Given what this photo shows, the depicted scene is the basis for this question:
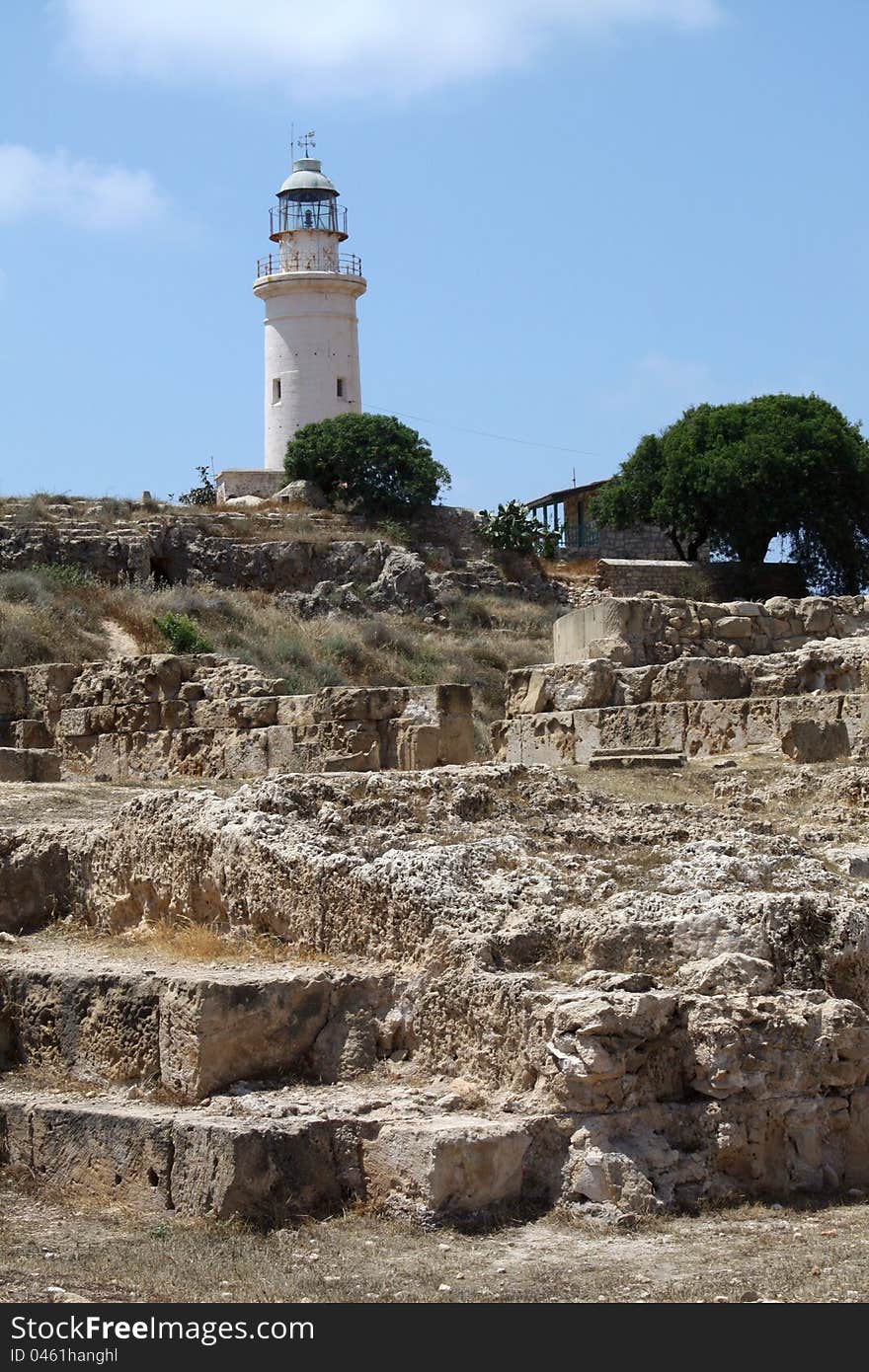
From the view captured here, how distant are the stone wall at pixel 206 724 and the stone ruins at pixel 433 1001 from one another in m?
5.88

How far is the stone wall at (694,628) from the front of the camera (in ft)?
58.9

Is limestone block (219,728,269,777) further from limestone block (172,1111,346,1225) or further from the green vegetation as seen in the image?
the green vegetation

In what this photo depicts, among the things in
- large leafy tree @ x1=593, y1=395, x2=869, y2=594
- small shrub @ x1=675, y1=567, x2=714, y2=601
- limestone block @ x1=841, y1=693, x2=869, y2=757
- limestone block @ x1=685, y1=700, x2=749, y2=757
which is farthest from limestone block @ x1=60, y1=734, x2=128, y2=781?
large leafy tree @ x1=593, y1=395, x2=869, y2=594

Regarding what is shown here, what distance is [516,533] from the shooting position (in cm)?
4291

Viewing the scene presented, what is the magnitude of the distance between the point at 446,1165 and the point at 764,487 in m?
37.0

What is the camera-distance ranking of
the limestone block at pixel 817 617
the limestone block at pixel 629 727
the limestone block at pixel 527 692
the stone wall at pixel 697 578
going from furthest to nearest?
the stone wall at pixel 697 578
the limestone block at pixel 817 617
the limestone block at pixel 527 692
the limestone block at pixel 629 727

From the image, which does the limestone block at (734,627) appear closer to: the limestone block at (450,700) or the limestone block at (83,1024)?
the limestone block at (450,700)

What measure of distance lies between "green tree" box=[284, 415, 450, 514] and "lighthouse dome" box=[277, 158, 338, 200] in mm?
9148

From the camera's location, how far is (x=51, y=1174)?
6.20 metres

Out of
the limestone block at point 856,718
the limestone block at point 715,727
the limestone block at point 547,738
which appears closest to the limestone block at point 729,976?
the limestone block at point 856,718

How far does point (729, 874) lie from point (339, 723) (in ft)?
29.6

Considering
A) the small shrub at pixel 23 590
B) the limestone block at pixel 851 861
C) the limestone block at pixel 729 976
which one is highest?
the small shrub at pixel 23 590

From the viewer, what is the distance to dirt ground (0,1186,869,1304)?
4922mm

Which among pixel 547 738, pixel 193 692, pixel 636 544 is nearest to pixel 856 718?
pixel 547 738
